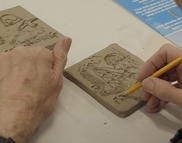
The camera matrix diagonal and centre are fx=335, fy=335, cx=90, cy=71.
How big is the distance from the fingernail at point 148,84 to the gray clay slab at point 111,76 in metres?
0.06

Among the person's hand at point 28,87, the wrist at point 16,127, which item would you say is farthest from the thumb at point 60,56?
the wrist at point 16,127

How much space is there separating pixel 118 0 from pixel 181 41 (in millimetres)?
282

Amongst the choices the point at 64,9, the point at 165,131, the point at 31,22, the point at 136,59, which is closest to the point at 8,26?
the point at 31,22

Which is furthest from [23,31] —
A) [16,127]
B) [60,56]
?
[16,127]

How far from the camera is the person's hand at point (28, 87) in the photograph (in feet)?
2.19

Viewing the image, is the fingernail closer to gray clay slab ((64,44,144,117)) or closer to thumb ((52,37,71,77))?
gray clay slab ((64,44,144,117))

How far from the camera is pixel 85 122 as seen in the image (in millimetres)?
767

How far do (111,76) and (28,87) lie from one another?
233 millimetres

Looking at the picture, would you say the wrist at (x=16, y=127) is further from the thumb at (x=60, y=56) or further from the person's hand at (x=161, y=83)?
the person's hand at (x=161, y=83)

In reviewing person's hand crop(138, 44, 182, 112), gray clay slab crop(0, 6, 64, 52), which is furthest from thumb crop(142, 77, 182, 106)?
gray clay slab crop(0, 6, 64, 52)

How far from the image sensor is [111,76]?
2.82 feet

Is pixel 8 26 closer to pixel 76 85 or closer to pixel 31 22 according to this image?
pixel 31 22

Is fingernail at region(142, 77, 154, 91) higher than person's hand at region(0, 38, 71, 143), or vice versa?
fingernail at region(142, 77, 154, 91)

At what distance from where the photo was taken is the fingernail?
0.74 meters
